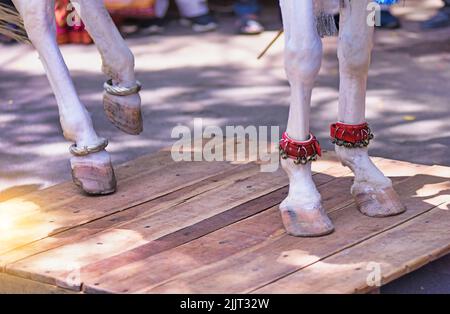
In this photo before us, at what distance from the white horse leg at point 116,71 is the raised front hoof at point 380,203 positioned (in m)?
1.17

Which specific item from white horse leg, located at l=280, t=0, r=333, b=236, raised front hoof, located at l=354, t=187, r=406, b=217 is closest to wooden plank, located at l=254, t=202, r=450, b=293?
raised front hoof, located at l=354, t=187, r=406, b=217

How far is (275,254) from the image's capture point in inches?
162

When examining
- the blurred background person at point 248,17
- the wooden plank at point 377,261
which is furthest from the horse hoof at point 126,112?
the blurred background person at point 248,17

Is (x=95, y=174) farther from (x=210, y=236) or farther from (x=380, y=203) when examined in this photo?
(x=380, y=203)

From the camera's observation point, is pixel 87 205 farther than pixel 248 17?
No

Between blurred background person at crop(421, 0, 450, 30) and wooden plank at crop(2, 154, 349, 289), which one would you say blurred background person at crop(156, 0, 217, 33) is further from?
wooden plank at crop(2, 154, 349, 289)

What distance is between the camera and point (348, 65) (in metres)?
4.54

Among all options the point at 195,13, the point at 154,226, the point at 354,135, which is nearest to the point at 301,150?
the point at 354,135

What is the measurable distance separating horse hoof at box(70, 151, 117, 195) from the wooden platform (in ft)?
0.16

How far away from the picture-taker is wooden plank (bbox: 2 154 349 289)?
4121 millimetres

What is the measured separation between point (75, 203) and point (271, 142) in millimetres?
1224

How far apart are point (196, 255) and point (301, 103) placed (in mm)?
697

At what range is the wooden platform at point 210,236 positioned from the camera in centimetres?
391
